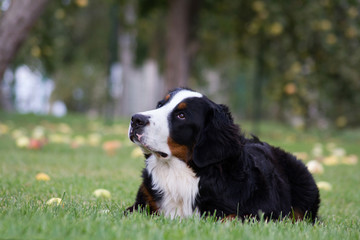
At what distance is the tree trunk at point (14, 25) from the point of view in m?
7.39

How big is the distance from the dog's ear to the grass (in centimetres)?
47

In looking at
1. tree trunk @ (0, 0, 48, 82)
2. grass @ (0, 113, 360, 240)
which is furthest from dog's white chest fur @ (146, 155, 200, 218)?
tree trunk @ (0, 0, 48, 82)

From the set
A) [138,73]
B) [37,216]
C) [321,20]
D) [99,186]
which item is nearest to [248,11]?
[321,20]

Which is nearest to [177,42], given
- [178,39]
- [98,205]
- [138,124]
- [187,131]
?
[178,39]

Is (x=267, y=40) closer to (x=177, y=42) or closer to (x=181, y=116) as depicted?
(x=177, y=42)

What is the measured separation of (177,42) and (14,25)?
690cm

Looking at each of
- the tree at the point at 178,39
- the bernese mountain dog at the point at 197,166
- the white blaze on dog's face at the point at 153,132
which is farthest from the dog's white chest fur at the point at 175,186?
the tree at the point at 178,39

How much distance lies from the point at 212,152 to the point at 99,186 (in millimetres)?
2189

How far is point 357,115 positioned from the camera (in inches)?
572

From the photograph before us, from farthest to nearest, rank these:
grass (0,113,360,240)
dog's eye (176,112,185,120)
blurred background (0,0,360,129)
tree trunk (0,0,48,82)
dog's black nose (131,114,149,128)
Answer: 1. blurred background (0,0,360,129)
2. tree trunk (0,0,48,82)
3. dog's eye (176,112,185,120)
4. dog's black nose (131,114,149,128)
5. grass (0,113,360,240)

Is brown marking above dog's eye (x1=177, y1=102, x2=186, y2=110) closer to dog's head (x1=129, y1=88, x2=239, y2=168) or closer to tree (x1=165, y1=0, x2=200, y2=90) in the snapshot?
dog's head (x1=129, y1=88, x2=239, y2=168)

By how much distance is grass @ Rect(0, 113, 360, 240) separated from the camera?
2547mm

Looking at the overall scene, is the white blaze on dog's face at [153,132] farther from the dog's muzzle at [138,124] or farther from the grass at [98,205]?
the grass at [98,205]

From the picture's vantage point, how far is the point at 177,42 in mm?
13758
